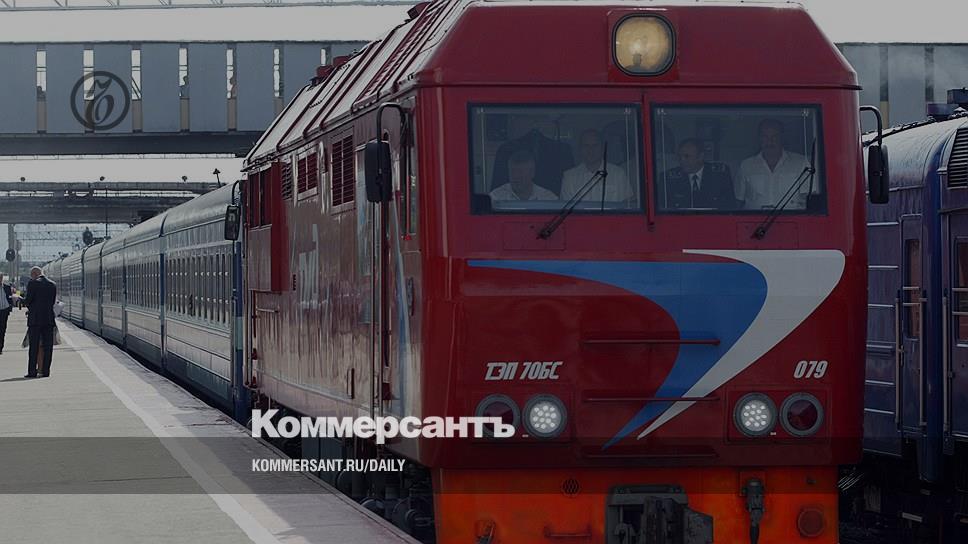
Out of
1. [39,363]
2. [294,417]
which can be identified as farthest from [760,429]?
[39,363]

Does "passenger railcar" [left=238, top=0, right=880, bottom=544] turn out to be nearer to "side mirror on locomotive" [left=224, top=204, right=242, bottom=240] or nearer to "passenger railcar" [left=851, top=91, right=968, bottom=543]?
"passenger railcar" [left=851, top=91, right=968, bottom=543]

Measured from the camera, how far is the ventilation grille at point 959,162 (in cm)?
1107

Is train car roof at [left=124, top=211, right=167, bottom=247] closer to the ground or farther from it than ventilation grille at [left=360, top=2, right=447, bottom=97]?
closer to the ground

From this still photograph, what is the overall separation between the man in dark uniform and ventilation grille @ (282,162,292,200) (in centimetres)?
464

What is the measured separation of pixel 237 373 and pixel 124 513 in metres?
8.07

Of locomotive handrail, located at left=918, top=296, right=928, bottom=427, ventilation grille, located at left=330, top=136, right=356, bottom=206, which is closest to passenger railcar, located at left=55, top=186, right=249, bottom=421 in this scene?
ventilation grille, located at left=330, top=136, right=356, bottom=206

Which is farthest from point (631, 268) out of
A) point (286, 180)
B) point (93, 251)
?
point (93, 251)

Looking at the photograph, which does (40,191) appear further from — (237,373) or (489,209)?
(489,209)

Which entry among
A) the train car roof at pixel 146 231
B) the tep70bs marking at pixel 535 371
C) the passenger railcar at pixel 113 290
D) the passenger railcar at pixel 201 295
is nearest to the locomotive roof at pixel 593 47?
the tep70bs marking at pixel 535 371

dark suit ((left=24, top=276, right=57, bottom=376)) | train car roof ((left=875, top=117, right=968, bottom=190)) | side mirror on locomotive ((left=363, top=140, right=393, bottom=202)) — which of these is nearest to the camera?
side mirror on locomotive ((left=363, top=140, right=393, bottom=202))

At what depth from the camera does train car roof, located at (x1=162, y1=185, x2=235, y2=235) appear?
2061 cm

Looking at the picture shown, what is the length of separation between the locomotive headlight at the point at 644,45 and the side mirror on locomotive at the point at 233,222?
846 cm

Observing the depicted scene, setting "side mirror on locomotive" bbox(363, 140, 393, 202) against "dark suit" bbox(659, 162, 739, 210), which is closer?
"dark suit" bbox(659, 162, 739, 210)

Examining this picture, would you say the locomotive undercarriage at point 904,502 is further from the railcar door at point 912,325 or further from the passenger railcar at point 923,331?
the railcar door at point 912,325
